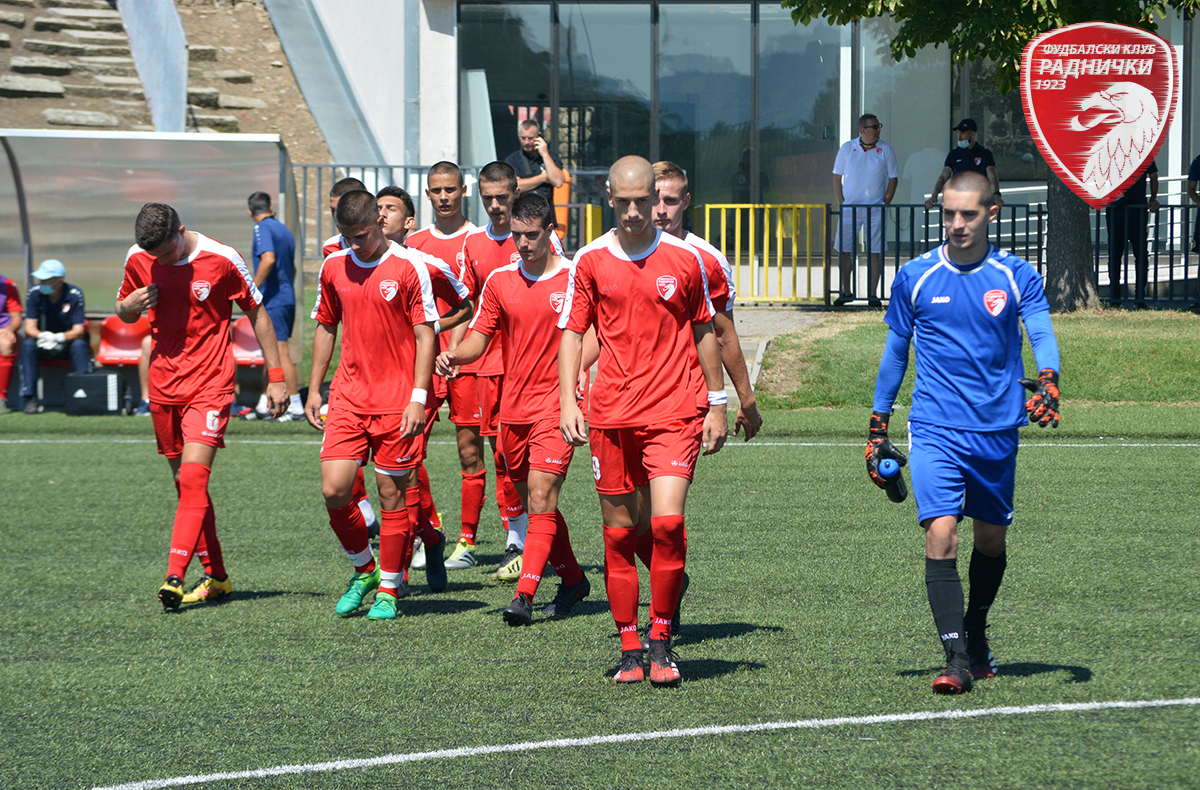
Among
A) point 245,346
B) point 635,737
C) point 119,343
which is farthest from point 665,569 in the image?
point 119,343

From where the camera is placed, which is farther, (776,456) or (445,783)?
(776,456)

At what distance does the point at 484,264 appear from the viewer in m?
7.75

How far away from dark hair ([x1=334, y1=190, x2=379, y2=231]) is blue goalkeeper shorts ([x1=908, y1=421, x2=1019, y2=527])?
300 cm

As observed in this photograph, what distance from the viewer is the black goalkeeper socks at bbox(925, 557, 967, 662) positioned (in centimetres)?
503

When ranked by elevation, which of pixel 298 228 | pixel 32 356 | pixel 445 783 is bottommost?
pixel 445 783

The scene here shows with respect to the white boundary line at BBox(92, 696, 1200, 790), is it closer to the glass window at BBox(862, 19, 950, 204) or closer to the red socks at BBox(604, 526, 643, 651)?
the red socks at BBox(604, 526, 643, 651)

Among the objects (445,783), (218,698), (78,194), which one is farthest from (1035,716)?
(78,194)

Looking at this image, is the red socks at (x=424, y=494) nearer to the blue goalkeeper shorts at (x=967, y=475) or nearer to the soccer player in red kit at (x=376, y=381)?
the soccer player in red kit at (x=376, y=381)

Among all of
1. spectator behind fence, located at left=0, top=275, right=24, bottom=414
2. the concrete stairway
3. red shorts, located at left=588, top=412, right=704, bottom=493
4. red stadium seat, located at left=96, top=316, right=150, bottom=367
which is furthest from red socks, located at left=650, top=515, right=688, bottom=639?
the concrete stairway

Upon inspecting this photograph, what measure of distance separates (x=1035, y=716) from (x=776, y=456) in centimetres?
680

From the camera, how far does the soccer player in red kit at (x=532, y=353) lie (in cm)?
658

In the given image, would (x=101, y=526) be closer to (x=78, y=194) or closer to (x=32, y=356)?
(x=32, y=356)

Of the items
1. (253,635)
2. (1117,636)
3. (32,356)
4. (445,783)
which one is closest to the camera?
(445,783)

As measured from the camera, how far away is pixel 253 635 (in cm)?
625
